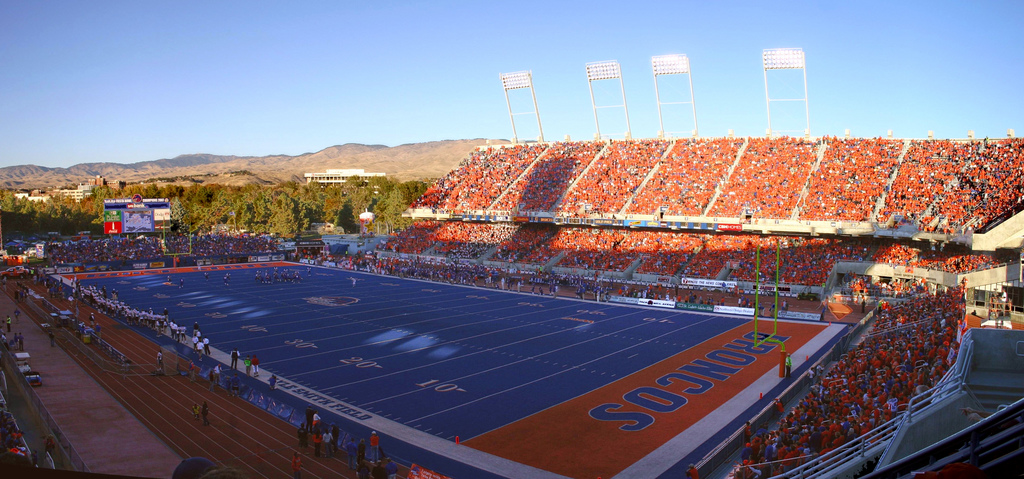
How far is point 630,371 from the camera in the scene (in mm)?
22047

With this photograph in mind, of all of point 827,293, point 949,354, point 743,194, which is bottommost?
point 827,293

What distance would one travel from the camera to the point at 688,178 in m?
49.7

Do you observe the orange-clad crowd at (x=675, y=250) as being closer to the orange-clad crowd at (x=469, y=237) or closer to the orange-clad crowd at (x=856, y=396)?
the orange-clad crowd at (x=469, y=237)

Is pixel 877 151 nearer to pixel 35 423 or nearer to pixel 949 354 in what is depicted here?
pixel 949 354

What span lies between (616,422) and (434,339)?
1135cm

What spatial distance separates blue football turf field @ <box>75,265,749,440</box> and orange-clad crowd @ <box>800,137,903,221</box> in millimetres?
13780

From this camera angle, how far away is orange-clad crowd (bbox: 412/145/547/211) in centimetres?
6019

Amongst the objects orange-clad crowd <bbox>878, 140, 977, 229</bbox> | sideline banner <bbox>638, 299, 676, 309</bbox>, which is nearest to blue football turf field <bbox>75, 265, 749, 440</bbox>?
sideline banner <bbox>638, 299, 676, 309</bbox>

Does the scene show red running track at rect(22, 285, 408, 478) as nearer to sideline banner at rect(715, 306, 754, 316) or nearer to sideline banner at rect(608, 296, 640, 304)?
sideline banner at rect(608, 296, 640, 304)

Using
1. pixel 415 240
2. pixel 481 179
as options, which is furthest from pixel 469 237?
pixel 481 179

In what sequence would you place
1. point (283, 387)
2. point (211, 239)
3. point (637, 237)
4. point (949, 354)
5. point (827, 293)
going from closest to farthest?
point (949, 354) → point (283, 387) → point (827, 293) → point (637, 237) → point (211, 239)

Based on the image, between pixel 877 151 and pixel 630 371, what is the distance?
3337 cm

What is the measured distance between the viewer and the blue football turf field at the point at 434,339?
747 inches

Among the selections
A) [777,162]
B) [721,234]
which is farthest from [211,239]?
[777,162]
